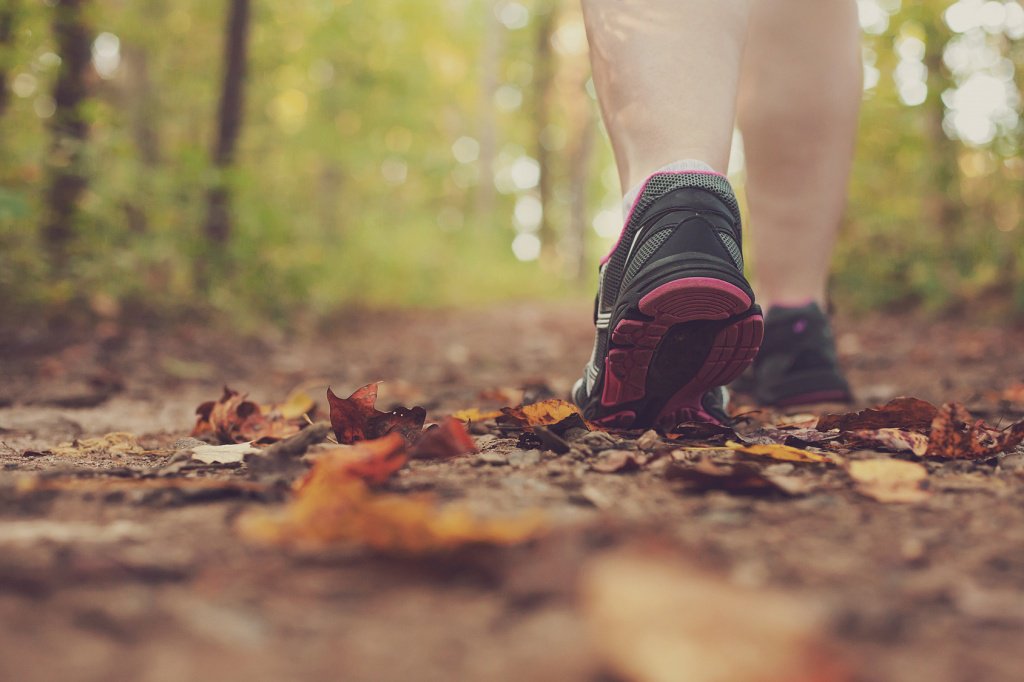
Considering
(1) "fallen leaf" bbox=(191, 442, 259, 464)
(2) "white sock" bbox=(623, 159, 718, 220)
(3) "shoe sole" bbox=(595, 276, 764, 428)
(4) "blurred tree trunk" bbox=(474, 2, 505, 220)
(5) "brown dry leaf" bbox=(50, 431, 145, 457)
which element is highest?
(4) "blurred tree trunk" bbox=(474, 2, 505, 220)

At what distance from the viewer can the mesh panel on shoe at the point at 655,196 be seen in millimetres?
1302

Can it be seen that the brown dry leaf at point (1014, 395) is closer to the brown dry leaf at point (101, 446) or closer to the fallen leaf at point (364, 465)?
the fallen leaf at point (364, 465)

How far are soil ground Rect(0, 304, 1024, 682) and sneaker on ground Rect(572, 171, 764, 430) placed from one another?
24 cm

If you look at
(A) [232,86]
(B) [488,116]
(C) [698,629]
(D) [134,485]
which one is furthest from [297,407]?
(B) [488,116]

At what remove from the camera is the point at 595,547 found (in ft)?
2.32

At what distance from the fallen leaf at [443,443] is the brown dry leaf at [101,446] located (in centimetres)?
55

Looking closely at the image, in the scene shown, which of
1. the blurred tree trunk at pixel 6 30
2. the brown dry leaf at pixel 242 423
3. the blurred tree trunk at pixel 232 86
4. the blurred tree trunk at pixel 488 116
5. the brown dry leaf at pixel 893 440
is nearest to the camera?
the brown dry leaf at pixel 893 440

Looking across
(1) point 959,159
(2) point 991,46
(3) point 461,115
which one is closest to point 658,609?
(2) point 991,46

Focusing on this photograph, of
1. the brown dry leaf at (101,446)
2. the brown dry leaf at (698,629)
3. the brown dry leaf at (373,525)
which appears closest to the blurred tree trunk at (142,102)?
the brown dry leaf at (101,446)

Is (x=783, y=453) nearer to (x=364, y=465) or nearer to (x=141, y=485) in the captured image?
(x=364, y=465)

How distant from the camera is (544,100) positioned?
1909 cm

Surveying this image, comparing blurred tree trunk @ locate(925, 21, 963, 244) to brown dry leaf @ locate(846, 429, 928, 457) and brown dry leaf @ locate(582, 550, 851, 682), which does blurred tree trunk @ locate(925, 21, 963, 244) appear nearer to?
brown dry leaf @ locate(846, 429, 928, 457)

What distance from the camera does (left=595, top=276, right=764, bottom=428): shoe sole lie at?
1.23 meters

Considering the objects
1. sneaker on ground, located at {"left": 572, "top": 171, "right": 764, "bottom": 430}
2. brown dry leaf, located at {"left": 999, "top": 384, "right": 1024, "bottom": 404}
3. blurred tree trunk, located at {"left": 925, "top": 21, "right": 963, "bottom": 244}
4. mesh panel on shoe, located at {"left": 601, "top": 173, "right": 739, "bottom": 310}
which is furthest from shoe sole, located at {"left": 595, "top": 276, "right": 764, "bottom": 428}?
blurred tree trunk, located at {"left": 925, "top": 21, "right": 963, "bottom": 244}
